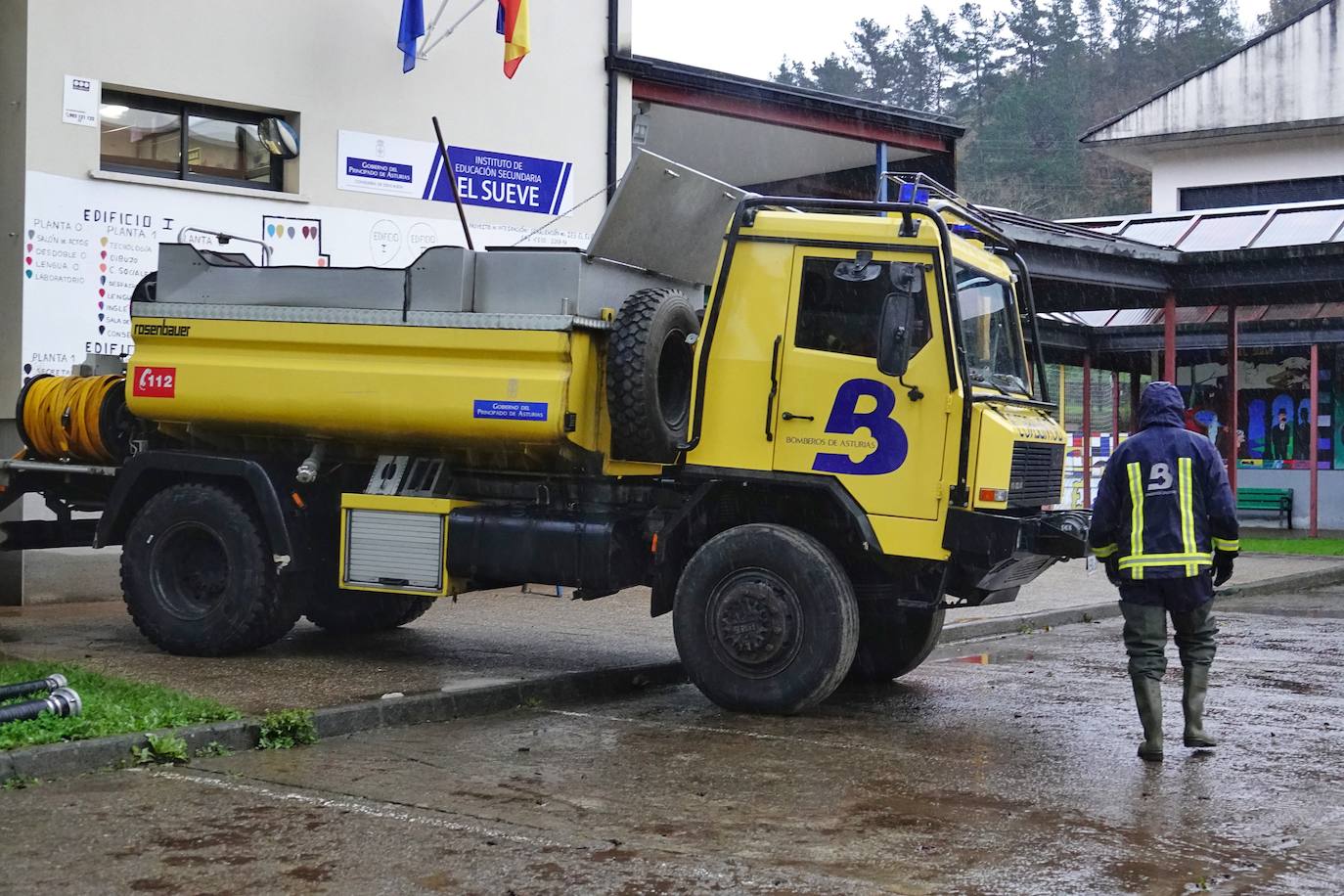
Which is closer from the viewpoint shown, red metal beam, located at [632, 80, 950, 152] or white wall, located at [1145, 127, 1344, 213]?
red metal beam, located at [632, 80, 950, 152]

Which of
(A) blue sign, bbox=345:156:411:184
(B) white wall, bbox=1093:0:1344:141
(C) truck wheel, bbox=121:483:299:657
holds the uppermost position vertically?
(B) white wall, bbox=1093:0:1344:141

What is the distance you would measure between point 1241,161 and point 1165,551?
2679cm

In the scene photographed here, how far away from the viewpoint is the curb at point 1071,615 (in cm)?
1259

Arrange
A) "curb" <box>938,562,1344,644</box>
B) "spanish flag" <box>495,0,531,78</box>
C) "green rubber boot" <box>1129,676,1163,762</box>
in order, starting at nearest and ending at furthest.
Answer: "green rubber boot" <box>1129,676,1163,762</box>
"curb" <box>938,562,1344,644</box>
"spanish flag" <box>495,0,531,78</box>

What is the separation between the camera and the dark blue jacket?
7.55 m

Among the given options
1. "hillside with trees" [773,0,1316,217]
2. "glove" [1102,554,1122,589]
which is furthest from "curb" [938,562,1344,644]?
"hillside with trees" [773,0,1316,217]

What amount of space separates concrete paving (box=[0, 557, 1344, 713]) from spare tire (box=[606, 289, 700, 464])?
5.01 ft

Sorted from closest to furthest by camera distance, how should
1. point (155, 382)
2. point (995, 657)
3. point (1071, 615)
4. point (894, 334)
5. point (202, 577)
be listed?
point (894, 334) < point (155, 382) < point (202, 577) < point (995, 657) < point (1071, 615)

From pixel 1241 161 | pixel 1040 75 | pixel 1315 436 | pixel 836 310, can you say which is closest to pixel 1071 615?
pixel 836 310

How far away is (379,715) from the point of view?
801 cm

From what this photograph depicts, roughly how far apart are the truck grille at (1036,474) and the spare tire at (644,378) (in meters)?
1.84

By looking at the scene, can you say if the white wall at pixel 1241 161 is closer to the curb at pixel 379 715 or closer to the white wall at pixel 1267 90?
the white wall at pixel 1267 90

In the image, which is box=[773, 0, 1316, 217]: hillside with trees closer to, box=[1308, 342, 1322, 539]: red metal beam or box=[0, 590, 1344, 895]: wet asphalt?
box=[1308, 342, 1322, 539]: red metal beam

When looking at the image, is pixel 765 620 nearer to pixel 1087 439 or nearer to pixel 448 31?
pixel 448 31
